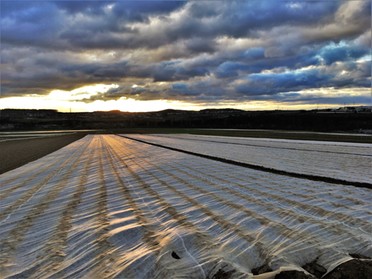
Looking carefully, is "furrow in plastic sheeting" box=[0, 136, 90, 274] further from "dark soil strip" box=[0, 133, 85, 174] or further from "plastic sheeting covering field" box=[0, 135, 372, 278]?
"dark soil strip" box=[0, 133, 85, 174]

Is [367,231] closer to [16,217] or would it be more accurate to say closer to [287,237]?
→ [287,237]

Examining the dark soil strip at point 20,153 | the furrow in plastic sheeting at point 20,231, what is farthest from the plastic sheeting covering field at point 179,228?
the dark soil strip at point 20,153

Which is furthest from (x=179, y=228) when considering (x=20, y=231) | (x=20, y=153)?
(x=20, y=153)

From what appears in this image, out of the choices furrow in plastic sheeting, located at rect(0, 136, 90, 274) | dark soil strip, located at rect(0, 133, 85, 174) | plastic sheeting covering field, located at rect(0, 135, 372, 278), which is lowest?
dark soil strip, located at rect(0, 133, 85, 174)

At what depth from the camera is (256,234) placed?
18.4 ft

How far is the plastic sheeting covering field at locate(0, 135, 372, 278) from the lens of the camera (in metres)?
4.64

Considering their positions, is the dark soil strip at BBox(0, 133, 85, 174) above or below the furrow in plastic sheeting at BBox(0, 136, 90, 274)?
below

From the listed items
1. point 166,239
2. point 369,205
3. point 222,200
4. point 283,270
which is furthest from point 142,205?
point 369,205

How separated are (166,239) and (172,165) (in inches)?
377

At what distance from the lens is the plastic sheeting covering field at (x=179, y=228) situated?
4.64 m

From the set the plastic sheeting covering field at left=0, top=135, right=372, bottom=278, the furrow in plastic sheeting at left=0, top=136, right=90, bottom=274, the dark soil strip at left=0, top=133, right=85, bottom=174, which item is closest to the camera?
the plastic sheeting covering field at left=0, top=135, right=372, bottom=278

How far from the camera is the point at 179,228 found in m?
6.05

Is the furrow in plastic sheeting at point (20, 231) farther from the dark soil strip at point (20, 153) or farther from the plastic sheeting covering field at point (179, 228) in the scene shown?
the dark soil strip at point (20, 153)

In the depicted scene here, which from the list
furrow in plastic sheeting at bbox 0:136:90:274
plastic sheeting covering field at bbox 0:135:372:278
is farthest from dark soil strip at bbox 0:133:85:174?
plastic sheeting covering field at bbox 0:135:372:278
